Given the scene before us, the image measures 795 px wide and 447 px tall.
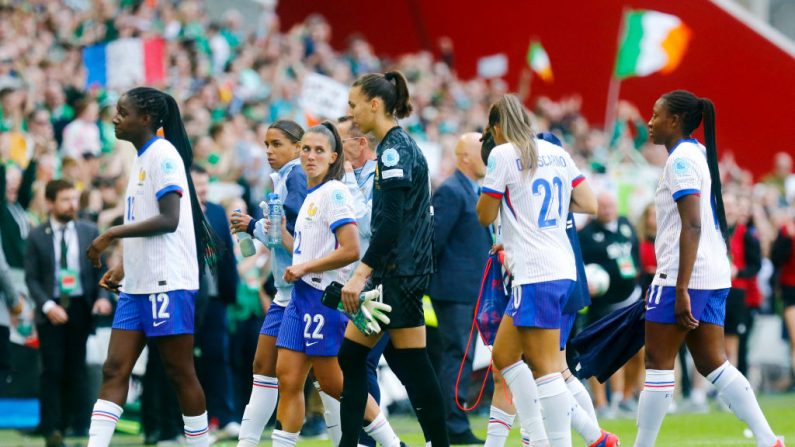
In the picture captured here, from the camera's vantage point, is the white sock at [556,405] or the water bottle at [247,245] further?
the water bottle at [247,245]

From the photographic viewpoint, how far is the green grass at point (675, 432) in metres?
10.8

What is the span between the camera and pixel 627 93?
1081 inches

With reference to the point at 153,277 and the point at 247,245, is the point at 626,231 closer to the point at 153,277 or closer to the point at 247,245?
the point at 247,245

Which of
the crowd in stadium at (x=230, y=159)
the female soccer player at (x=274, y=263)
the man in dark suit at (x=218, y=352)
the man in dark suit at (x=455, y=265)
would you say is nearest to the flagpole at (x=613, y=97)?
the crowd in stadium at (x=230, y=159)

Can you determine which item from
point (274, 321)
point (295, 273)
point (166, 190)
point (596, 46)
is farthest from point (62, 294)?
point (596, 46)

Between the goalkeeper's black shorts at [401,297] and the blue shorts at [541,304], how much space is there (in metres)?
0.58

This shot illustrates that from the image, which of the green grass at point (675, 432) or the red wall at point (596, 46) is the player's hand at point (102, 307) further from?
the red wall at point (596, 46)

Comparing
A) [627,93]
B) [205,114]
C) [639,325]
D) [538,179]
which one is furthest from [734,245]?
[627,93]

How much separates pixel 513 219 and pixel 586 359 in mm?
1464

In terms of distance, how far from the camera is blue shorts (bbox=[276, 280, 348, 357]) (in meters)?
7.69

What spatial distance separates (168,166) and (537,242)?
2.16 metres

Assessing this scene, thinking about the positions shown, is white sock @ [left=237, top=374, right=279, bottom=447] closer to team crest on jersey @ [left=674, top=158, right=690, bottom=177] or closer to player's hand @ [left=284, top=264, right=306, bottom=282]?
player's hand @ [left=284, top=264, right=306, bottom=282]

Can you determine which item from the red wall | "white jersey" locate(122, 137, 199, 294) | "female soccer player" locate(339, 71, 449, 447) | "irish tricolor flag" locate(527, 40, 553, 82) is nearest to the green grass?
"female soccer player" locate(339, 71, 449, 447)

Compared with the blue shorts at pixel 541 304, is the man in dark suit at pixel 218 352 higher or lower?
lower
